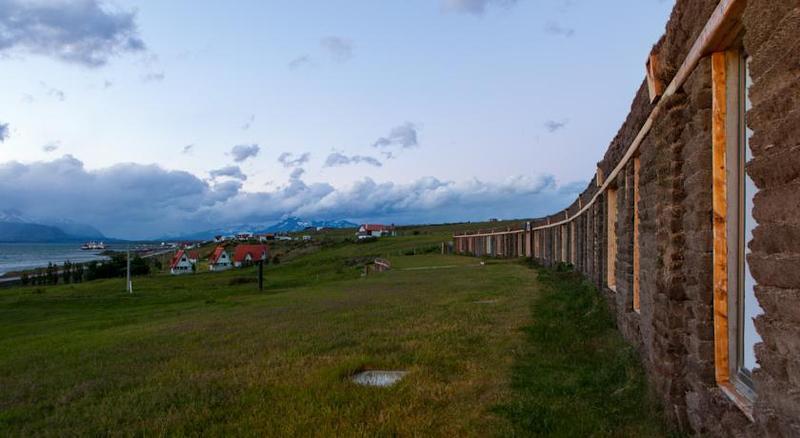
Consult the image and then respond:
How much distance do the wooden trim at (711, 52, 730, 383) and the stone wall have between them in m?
0.14

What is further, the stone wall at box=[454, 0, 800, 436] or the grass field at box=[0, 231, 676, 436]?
the grass field at box=[0, 231, 676, 436]

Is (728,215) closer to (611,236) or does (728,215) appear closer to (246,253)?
(611,236)

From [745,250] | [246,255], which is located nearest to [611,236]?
[745,250]

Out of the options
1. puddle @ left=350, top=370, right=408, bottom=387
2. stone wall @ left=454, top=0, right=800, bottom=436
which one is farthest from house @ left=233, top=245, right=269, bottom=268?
stone wall @ left=454, top=0, right=800, bottom=436

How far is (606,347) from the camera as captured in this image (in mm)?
9156

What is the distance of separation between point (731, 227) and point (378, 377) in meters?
5.02

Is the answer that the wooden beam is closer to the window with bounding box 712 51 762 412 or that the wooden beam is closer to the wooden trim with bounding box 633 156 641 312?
the wooden trim with bounding box 633 156 641 312

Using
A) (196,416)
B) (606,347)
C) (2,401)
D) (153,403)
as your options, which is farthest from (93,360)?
(606,347)

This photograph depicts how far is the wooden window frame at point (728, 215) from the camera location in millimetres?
4277

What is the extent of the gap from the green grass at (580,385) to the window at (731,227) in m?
1.41

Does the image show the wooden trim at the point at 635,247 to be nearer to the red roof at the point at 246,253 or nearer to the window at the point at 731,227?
the window at the point at 731,227

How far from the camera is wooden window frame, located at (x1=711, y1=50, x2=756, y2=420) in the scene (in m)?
4.28

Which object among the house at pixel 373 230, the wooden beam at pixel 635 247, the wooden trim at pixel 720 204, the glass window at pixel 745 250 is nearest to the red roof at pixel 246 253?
the house at pixel 373 230

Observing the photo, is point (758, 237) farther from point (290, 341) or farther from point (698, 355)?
point (290, 341)
